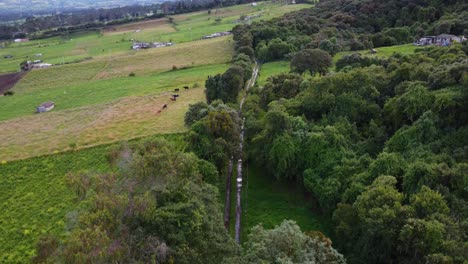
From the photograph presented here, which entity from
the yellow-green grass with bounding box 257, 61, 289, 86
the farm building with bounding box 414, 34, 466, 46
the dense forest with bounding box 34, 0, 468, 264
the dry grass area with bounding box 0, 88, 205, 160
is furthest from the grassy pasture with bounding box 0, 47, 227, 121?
the farm building with bounding box 414, 34, 466, 46

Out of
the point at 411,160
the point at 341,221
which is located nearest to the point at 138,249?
the point at 341,221

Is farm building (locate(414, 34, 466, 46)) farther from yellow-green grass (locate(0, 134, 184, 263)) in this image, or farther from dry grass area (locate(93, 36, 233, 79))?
yellow-green grass (locate(0, 134, 184, 263))

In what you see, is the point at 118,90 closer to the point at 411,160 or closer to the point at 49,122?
the point at 49,122

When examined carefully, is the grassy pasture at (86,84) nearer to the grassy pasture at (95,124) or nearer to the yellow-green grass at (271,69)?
the grassy pasture at (95,124)

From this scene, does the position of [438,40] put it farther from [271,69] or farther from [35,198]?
[35,198]

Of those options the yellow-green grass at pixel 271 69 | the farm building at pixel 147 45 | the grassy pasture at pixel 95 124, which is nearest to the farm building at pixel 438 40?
the yellow-green grass at pixel 271 69

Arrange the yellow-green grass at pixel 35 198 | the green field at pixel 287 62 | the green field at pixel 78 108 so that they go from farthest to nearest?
the green field at pixel 287 62 < the green field at pixel 78 108 < the yellow-green grass at pixel 35 198

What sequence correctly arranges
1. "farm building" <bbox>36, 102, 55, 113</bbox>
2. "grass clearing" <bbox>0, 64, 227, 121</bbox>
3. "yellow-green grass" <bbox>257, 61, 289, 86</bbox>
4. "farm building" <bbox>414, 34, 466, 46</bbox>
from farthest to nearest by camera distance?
1. "yellow-green grass" <bbox>257, 61, 289, 86</bbox>
2. "grass clearing" <bbox>0, 64, 227, 121</bbox>
3. "farm building" <bbox>36, 102, 55, 113</bbox>
4. "farm building" <bbox>414, 34, 466, 46</bbox>
